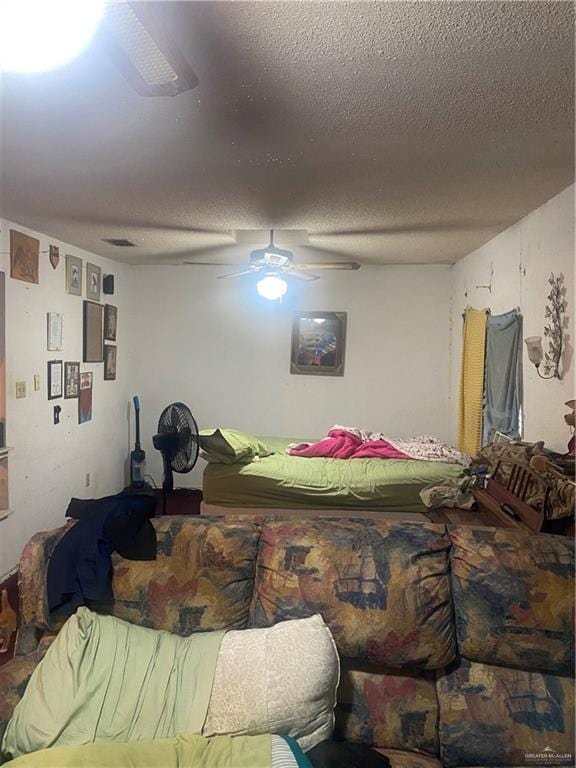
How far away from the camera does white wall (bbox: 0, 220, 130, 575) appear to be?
3.33 m

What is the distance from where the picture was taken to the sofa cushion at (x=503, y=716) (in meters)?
1.43

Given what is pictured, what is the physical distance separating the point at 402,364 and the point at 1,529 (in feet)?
12.3

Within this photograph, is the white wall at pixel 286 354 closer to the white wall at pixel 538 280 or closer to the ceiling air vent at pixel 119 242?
the ceiling air vent at pixel 119 242

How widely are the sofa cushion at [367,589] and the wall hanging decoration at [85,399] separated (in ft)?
10.3

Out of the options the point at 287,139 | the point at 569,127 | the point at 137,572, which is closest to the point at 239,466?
the point at 137,572

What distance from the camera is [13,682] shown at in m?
1.40

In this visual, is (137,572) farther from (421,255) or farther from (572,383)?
(421,255)

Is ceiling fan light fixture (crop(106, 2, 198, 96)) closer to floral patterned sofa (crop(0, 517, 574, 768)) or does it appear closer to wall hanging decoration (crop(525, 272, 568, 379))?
floral patterned sofa (crop(0, 517, 574, 768))

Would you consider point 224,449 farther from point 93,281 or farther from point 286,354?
point 93,281

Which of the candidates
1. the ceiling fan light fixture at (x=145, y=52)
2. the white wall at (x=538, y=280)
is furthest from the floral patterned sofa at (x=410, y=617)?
the ceiling fan light fixture at (x=145, y=52)

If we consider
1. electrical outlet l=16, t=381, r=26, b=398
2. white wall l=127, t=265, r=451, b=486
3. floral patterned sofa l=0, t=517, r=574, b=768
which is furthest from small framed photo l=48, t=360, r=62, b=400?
floral patterned sofa l=0, t=517, r=574, b=768

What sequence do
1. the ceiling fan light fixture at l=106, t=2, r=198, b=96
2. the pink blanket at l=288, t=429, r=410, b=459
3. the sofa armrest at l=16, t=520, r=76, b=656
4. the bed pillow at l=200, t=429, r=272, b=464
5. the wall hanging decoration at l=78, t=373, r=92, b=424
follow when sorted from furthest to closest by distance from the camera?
the wall hanging decoration at l=78, t=373, r=92, b=424, the pink blanket at l=288, t=429, r=410, b=459, the bed pillow at l=200, t=429, r=272, b=464, the sofa armrest at l=16, t=520, r=76, b=656, the ceiling fan light fixture at l=106, t=2, r=198, b=96

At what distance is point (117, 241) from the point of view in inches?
157

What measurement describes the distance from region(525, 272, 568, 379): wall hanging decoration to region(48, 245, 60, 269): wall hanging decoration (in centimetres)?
337
